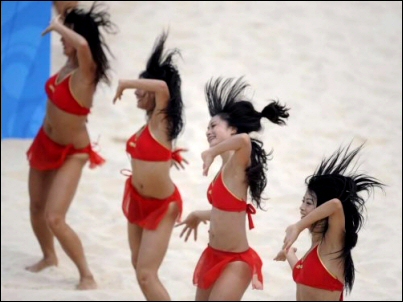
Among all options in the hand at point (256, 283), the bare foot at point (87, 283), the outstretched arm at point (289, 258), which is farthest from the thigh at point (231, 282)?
the bare foot at point (87, 283)

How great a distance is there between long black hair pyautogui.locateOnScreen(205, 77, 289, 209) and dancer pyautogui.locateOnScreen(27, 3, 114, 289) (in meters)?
1.88

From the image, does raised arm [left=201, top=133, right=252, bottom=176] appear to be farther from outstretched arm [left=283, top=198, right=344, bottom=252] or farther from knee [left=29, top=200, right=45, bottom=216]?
knee [left=29, top=200, right=45, bottom=216]

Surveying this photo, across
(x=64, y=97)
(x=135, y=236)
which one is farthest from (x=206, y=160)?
(x=64, y=97)

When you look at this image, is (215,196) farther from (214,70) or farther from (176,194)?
(214,70)

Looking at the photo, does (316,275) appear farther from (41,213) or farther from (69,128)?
(41,213)

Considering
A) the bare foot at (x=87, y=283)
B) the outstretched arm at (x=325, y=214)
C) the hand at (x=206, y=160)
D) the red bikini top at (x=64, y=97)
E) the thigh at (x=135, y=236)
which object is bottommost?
the bare foot at (x=87, y=283)

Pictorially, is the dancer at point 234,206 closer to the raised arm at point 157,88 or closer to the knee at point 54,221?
the raised arm at point 157,88

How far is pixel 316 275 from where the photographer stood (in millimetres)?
5520

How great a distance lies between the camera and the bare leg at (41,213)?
8674mm

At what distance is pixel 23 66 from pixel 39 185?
3650mm

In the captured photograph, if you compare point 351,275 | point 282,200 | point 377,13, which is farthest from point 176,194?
point 377,13

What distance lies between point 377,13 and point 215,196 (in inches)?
373

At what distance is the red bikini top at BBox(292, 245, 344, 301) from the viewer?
5.52 meters

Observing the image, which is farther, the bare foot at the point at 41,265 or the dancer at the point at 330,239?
the bare foot at the point at 41,265
